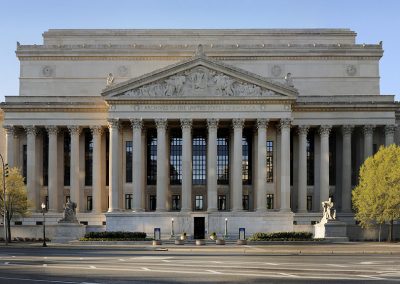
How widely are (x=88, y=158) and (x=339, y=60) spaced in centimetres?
4456

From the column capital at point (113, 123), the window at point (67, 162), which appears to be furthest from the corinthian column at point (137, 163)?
the window at point (67, 162)

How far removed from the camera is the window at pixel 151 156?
11638cm

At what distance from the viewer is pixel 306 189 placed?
116 meters

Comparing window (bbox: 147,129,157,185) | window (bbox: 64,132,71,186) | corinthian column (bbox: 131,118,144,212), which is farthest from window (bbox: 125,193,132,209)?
window (bbox: 64,132,71,186)

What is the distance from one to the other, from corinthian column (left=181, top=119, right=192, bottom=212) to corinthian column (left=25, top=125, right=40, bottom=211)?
2352 centimetres

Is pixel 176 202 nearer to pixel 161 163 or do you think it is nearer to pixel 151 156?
pixel 151 156

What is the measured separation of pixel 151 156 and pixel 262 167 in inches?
703

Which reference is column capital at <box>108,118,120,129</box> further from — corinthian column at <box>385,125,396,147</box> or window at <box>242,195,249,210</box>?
corinthian column at <box>385,125,396,147</box>

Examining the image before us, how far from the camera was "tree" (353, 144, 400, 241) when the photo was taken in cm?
9969

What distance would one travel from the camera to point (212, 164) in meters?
110

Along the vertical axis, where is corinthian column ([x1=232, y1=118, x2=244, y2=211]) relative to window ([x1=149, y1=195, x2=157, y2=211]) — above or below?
above

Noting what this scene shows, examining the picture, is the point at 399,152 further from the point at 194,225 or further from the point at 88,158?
the point at 88,158

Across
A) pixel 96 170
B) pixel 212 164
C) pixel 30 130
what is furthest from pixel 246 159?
pixel 30 130

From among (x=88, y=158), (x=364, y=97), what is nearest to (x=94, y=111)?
(x=88, y=158)
